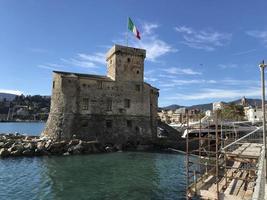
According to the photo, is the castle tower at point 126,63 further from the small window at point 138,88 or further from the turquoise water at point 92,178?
the turquoise water at point 92,178

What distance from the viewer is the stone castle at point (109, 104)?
4353cm

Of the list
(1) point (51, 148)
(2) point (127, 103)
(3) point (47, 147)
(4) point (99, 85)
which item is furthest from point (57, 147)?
(2) point (127, 103)

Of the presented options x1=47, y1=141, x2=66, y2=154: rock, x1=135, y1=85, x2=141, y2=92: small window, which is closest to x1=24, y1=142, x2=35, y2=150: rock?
x1=47, y1=141, x2=66, y2=154: rock

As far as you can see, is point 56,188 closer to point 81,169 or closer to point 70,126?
point 81,169

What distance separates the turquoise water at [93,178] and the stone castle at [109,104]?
27.0 ft

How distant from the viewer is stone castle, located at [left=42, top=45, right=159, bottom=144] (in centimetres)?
4353

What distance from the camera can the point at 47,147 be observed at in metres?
38.9

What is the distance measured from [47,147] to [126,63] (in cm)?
1899

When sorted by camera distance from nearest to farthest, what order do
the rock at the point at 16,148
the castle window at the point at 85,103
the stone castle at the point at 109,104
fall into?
the rock at the point at 16,148 < the stone castle at the point at 109,104 < the castle window at the point at 85,103

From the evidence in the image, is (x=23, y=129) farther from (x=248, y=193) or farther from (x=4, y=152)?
(x=248, y=193)

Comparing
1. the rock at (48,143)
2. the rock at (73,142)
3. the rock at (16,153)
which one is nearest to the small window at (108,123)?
the rock at (73,142)

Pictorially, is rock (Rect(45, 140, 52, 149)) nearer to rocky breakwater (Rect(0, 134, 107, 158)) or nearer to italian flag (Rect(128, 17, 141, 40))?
rocky breakwater (Rect(0, 134, 107, 158))

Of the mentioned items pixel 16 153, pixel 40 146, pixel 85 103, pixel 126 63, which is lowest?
pixel 16 153

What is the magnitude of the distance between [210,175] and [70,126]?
90.0 ft
